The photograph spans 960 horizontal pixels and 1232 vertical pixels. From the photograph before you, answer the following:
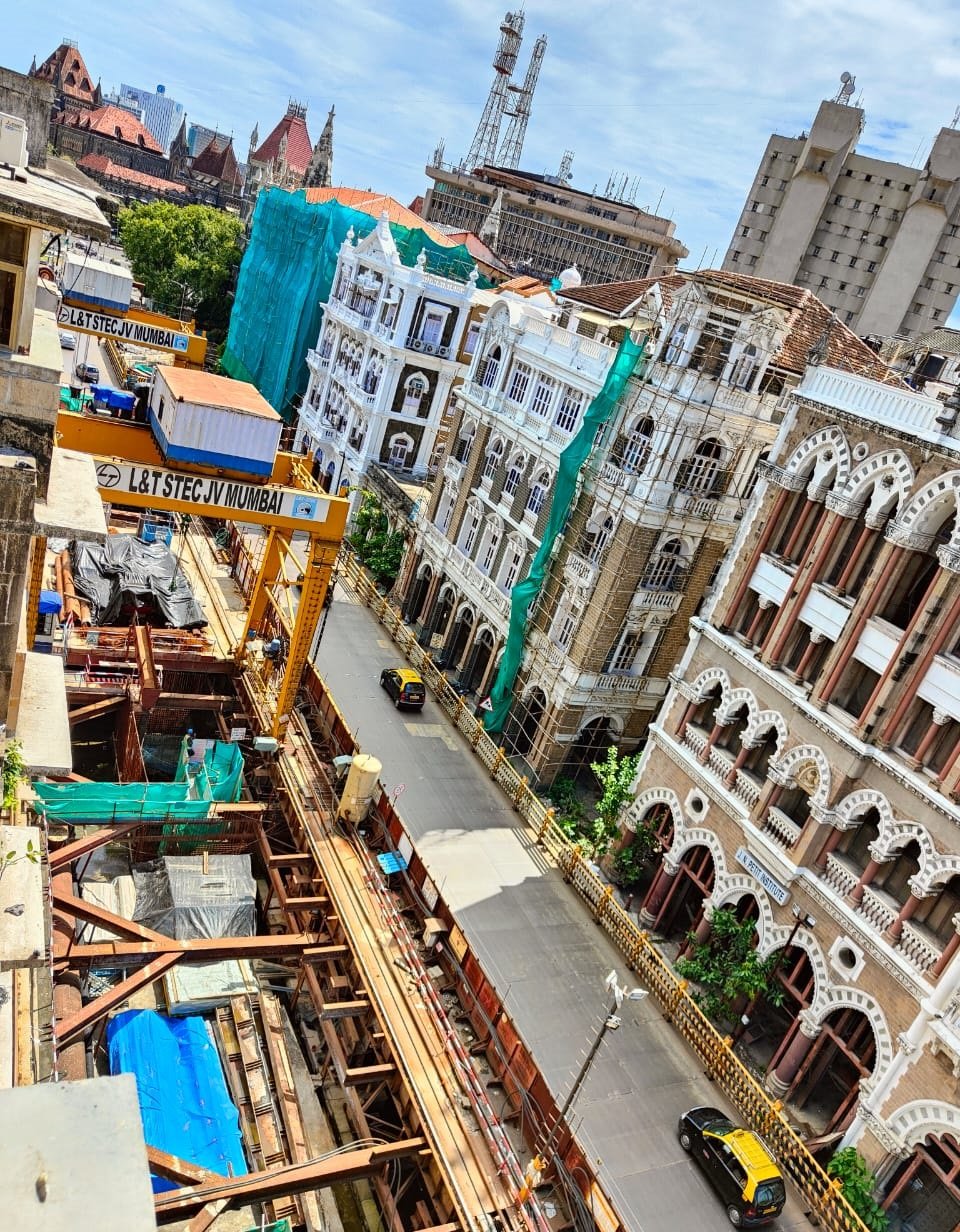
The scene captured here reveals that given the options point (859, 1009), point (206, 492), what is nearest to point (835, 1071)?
point (859, 1009)

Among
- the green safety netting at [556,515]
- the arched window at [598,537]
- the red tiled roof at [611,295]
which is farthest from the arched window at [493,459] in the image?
the arched window at [598,537]

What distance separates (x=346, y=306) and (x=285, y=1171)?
171 ft

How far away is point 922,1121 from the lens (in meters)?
18.3

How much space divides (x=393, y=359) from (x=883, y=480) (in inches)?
1375

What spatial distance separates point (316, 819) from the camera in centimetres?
2378

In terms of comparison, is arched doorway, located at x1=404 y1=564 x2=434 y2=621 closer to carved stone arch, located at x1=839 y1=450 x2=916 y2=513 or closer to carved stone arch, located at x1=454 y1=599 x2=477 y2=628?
carved stone arch, located at x1=454 y1=599 x2=477 y2=628

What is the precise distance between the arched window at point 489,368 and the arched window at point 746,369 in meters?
12.8

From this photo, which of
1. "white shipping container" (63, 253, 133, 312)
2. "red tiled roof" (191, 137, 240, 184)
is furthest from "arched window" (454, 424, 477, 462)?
"red tiled roof" (191, 137, 240, 184)

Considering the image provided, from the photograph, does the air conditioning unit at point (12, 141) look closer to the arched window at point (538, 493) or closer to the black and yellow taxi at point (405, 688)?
the black and yellow taxi at point (405, 688)

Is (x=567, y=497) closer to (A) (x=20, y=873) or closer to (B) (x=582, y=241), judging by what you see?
(A) (x=20, y=873)

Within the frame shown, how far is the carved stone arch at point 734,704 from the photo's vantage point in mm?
24297

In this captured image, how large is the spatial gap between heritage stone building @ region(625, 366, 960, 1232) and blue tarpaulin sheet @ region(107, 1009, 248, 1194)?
1382cm

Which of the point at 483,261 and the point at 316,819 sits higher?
the point at 483,261

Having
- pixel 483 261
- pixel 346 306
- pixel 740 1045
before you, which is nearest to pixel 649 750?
pixel 740 1045
